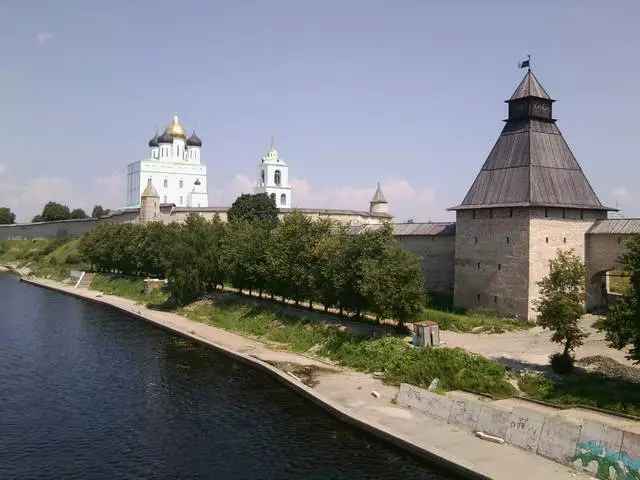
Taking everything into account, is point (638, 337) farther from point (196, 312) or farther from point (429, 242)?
point (196, 312)

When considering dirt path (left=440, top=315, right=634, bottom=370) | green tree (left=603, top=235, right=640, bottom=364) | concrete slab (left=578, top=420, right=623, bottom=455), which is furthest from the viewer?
dirt path (left=440, top=315, right=634, bottom=370)

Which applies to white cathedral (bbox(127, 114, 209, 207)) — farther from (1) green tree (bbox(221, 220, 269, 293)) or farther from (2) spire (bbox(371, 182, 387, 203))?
(1) green tree (bbox(221, 220, 269, 293))

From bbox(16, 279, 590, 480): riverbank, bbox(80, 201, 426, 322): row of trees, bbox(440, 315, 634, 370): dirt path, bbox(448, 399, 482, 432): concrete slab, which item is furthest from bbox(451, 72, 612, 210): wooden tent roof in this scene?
bbox(448, 399, 482, 432): concrete slab

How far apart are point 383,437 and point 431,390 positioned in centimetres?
278

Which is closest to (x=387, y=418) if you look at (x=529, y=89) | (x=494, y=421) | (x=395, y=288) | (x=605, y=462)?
(x=494, y=421)

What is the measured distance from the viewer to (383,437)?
15281 millimetres

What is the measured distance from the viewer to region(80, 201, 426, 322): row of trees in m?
22.8

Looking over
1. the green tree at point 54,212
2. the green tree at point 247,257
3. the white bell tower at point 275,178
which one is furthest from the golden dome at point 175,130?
the green tree at point 247,257

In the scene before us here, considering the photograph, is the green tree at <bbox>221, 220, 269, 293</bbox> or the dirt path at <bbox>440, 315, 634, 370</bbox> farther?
the green tree at <bbox>221, 220, 269, 293</bbox>

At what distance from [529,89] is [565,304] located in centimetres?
1347

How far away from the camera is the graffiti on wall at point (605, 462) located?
1175 centimetres

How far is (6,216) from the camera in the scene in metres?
103

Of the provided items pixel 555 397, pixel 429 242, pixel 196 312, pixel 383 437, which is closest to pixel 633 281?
pixel 555 397

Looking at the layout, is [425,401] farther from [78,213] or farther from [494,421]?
[78,213]
